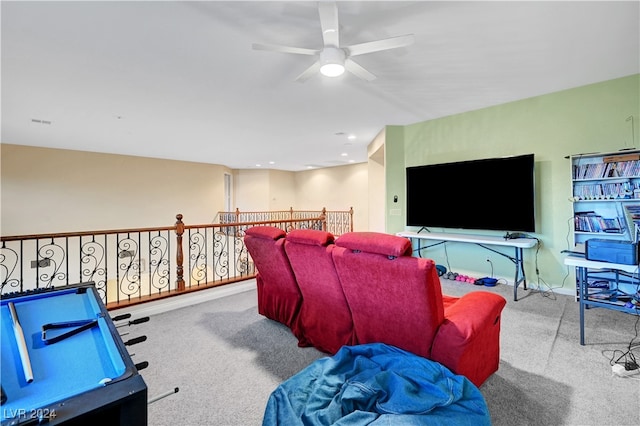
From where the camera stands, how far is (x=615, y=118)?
324 centimetres

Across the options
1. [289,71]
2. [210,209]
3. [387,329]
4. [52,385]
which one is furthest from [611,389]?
[210,209]

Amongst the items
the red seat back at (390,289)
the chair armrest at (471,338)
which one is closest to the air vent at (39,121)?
the red seat back at (390,289)

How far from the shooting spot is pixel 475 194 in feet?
13.4

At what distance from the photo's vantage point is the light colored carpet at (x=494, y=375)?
1.62 m

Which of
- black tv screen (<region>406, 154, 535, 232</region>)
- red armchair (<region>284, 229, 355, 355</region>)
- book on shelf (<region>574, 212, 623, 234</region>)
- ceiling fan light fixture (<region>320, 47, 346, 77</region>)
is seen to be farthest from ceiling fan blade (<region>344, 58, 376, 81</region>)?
book on shelf (<region>574, 212, 623, 234</region>)

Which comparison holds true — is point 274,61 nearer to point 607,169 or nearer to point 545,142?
point 545,142

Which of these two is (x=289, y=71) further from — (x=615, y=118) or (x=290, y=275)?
(x=615, y=118)

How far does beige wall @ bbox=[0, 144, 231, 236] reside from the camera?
6047 millimetres

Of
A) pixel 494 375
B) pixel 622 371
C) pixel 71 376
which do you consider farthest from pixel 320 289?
pixel 622 371

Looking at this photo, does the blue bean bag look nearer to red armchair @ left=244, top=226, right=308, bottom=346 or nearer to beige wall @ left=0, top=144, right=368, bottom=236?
red armchair @ left=244, top=226, right=308, bottom=346

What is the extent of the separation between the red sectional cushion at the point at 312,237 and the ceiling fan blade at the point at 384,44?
146cm

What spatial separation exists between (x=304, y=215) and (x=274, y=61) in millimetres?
8909

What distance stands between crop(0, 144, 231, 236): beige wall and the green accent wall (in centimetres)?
734

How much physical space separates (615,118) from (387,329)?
12.7ft
